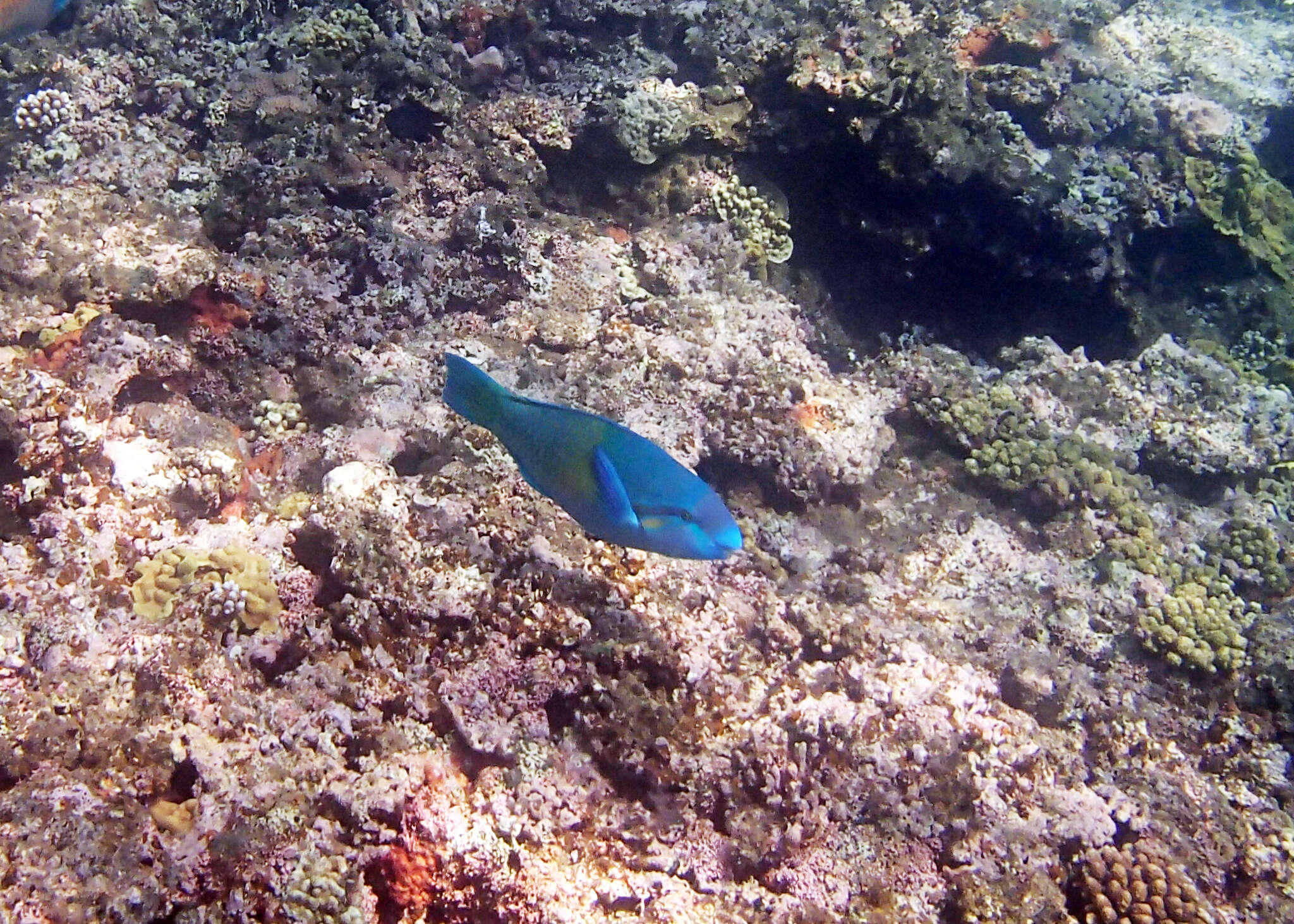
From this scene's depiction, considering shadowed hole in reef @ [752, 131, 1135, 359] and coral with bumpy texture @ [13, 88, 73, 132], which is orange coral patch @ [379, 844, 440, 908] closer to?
shadowed hole in reef @ [752, 131, 1135, 359]

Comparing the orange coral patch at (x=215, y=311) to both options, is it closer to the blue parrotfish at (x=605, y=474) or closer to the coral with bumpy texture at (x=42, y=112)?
the blue parrotfish at (x=605, y=474)

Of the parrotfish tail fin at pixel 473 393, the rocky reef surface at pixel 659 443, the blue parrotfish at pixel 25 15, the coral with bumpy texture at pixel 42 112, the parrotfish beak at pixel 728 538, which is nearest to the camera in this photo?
the parrotfish beak at pixel 728 538

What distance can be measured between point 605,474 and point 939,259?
5.26 metres

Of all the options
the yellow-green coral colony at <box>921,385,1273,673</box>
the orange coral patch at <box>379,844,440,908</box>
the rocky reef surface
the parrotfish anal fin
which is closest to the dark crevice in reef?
the rocky reef surface

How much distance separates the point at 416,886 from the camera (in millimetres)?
2691

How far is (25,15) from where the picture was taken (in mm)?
4785

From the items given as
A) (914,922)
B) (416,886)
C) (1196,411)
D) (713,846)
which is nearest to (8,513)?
(416,886)

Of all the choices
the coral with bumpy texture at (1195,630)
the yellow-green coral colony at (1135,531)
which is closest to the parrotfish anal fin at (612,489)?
the yellow-green coral colony at (1135,531)

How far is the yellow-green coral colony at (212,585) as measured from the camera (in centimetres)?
312

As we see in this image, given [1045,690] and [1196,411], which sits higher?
[1196,411]

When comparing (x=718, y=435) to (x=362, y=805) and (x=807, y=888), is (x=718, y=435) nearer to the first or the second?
(x=807, y=888)

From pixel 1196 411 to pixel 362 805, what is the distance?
7.29 metres

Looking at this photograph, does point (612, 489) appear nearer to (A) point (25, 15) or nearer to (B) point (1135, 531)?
(B) point (1135, 531)

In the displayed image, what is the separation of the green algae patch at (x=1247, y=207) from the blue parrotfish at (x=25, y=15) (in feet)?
32.5
